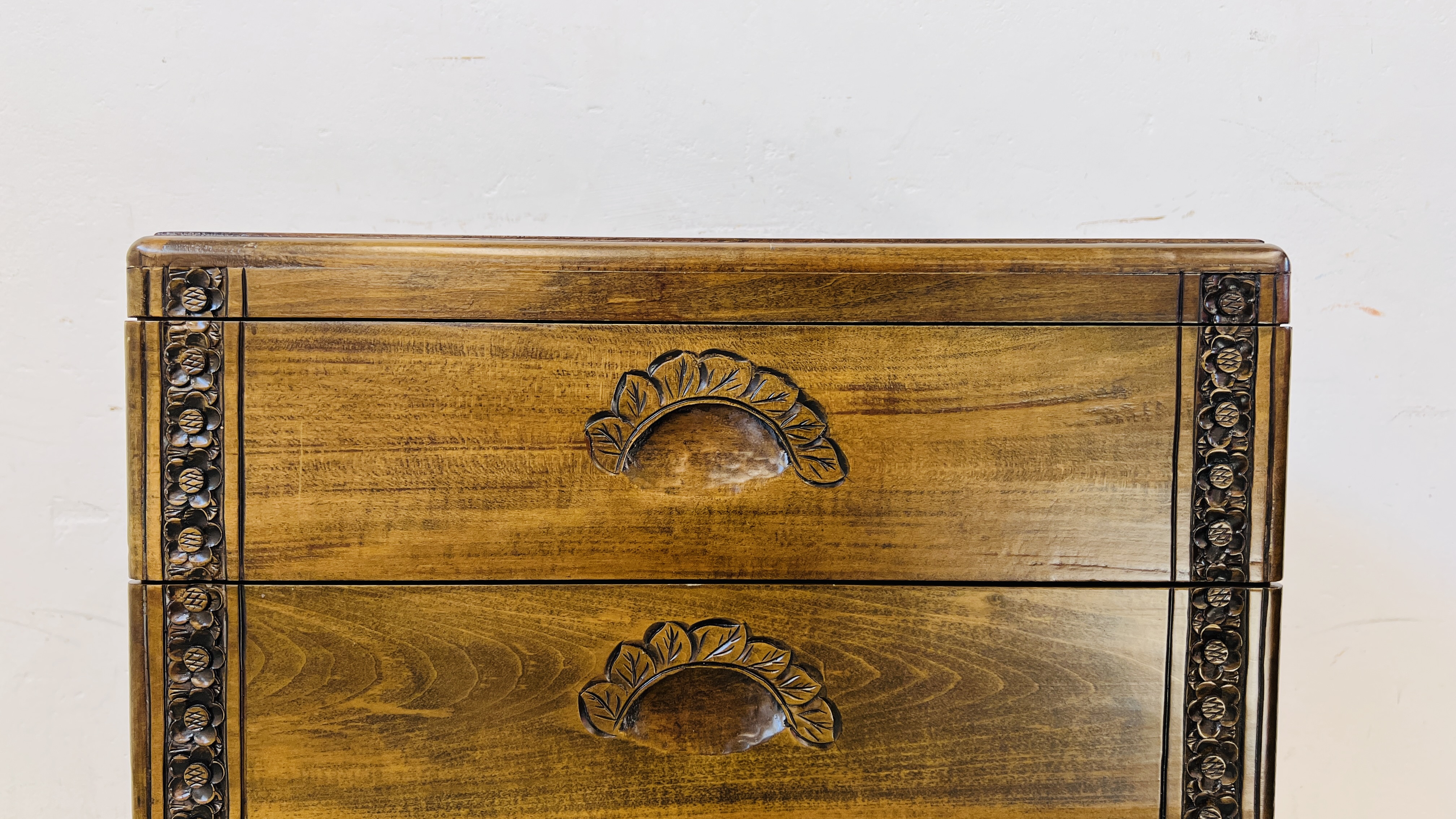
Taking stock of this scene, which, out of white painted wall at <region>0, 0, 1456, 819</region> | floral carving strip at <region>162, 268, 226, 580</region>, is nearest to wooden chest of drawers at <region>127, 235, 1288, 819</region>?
floral carving strip at <region>162, 268, 226, 580</region>

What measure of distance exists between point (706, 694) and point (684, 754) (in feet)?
0.10

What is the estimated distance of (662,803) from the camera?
437 millimetres

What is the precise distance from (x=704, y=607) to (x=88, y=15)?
71 cm

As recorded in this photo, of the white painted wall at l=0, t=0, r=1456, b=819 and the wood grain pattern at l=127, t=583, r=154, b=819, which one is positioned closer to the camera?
the wood grain pattern at l=127, t=583, r=154, b=819

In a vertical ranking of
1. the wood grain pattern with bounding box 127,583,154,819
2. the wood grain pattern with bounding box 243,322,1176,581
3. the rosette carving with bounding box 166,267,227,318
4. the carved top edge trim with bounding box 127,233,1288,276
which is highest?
the carved top edge trim with bounding box 127,233,1288,276

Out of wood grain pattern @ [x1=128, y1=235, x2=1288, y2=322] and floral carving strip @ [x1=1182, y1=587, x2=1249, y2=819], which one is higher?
wood grain pattern @ [x1=128, y1=235, x2=1288, y2=322]

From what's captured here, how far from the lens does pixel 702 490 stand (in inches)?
17.0

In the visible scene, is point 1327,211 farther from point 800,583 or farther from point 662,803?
point 662,803

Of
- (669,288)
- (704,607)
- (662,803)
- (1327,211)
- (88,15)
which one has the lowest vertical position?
(662,803)

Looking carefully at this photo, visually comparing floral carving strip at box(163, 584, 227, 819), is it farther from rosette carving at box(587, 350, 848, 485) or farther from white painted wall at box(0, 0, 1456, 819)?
white painted wall at box(0, 0, 1456, 819)

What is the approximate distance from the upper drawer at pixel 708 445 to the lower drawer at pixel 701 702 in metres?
0.02

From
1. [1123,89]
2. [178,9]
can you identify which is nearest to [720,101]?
[1123,89]

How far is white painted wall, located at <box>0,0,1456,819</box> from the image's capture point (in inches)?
27.7

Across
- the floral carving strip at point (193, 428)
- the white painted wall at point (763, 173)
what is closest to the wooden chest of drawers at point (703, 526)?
the floral carving strip at point (193, 428)
